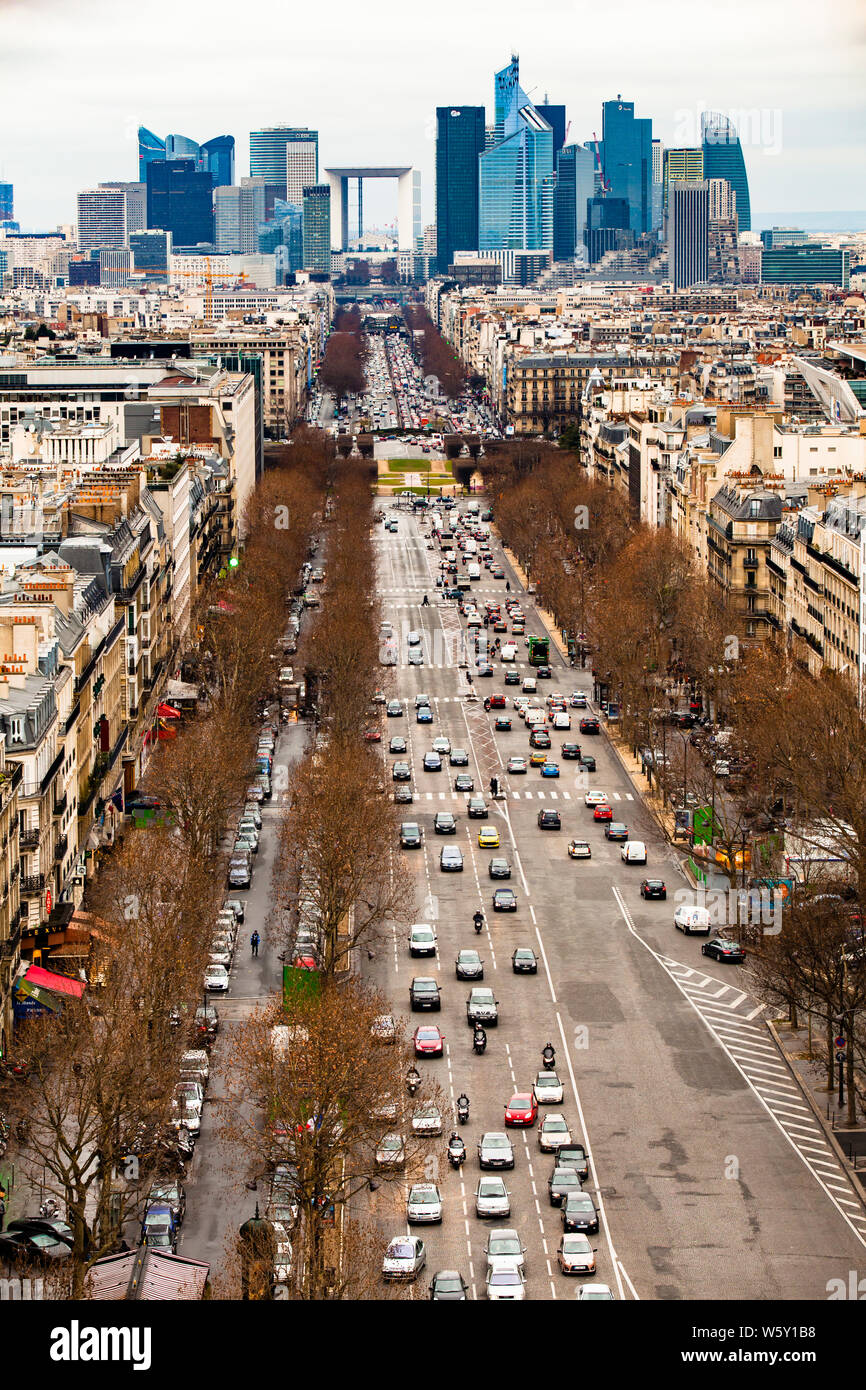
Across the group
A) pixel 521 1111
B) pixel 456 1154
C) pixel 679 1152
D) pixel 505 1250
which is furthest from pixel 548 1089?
pixel 505 1250

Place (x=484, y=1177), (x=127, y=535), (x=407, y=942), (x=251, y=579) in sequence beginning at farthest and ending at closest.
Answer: (x=251, y=579)
(x=127, y=535)
(x=407, y=942)
(x=484, y=1177)

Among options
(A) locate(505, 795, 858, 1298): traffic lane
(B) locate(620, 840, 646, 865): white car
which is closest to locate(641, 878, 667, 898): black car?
(B) locate(620, 840, 646, 865): white car

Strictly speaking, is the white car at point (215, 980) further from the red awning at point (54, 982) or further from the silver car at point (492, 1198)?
the silver car at point (492, 1198)

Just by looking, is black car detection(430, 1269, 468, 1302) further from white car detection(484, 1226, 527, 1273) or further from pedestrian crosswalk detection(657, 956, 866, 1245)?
pedestrian crosswalk detection(657, 956, 866, 1245)

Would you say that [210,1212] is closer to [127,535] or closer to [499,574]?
[127,535]

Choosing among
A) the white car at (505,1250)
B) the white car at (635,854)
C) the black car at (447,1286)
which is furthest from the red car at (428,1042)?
the white car at (635,854)

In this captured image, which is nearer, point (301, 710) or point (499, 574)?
point (301, 710)

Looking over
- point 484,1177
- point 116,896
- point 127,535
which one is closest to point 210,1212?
point 484,1177
